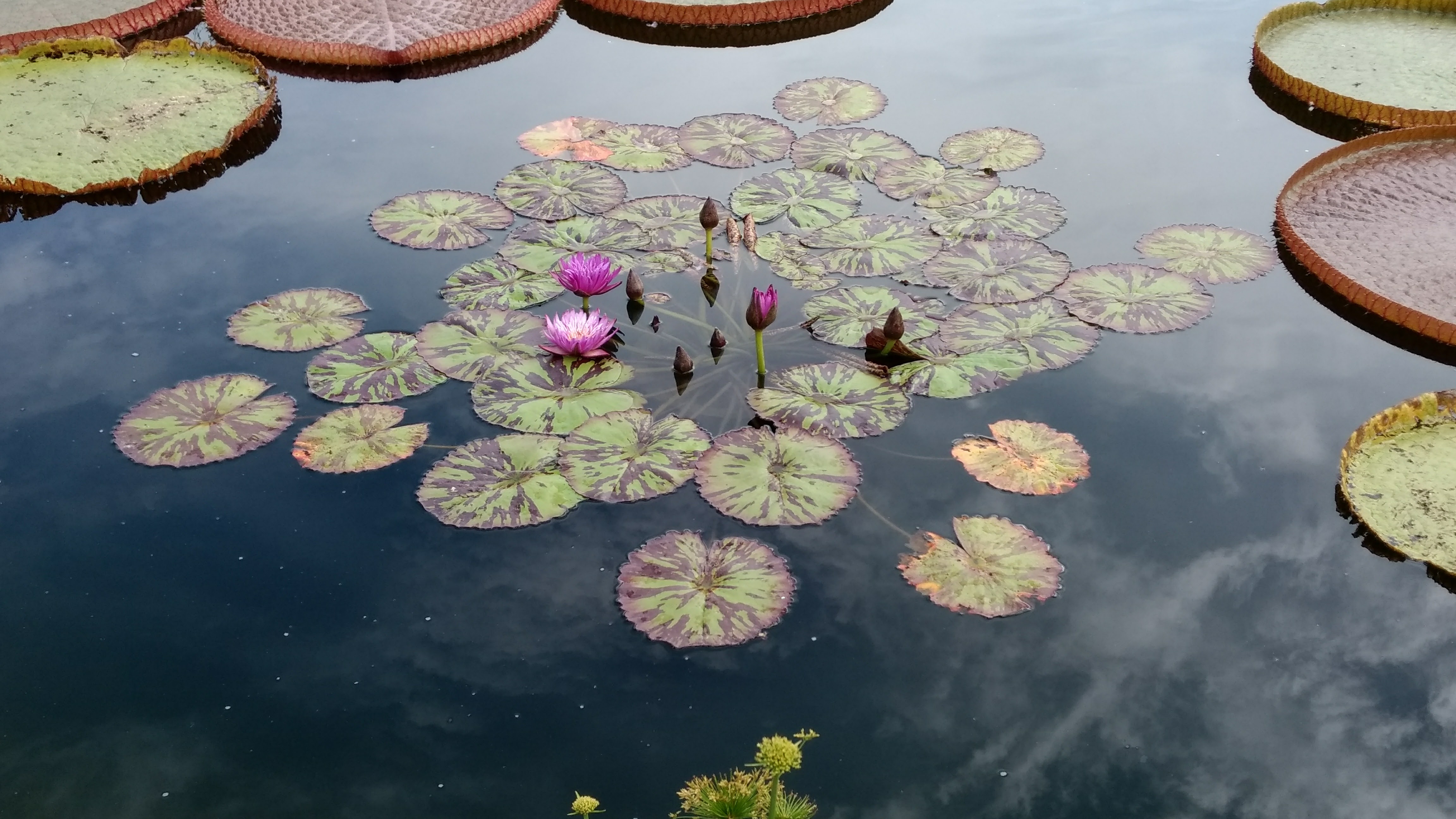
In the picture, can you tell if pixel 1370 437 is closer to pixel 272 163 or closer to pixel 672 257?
pixel 672 257

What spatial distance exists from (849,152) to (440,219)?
1551 mm

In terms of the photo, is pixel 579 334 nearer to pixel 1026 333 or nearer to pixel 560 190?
pixel 560 190

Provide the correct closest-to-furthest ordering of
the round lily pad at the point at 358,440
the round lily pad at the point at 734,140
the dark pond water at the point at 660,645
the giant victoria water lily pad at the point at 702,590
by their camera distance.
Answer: the dark pond water at the point at 660,645 → the giant victoria water lily pad at the point at 702,590 → the round lily pad at the point at 358,440 → the round lily pad at the point at 734,140

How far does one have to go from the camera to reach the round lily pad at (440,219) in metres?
4.15

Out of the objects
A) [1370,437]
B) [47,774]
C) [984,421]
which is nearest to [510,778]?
[47,774]

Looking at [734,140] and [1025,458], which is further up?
[734,140]

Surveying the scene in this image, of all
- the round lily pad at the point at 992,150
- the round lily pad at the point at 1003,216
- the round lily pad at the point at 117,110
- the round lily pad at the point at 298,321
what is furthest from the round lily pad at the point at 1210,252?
the round lily pad at the point at 117,110

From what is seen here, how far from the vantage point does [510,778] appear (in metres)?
2.41

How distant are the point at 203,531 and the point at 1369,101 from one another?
4.66 metres

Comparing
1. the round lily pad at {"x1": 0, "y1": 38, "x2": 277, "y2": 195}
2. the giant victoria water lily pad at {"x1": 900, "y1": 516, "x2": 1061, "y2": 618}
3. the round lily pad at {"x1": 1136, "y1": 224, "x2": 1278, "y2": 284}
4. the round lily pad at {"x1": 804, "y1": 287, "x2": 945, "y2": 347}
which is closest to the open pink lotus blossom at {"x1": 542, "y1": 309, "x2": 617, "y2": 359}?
the round lily pad at {"x1": 804, "y1": 287, "x2": 945, "y2": 347}

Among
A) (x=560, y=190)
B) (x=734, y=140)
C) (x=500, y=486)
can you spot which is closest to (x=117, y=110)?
(x=560, y=190)

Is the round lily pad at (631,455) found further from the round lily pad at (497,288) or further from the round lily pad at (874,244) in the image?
the round lily pad at (874,244)

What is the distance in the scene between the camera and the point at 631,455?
10.5ft

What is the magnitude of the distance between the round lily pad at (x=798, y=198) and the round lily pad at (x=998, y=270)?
1.46 ft
